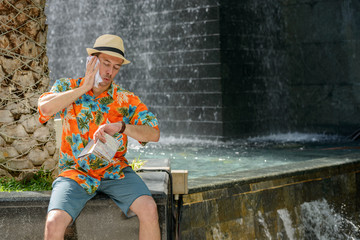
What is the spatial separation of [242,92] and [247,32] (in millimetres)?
1345

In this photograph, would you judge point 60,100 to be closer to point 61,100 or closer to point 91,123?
point 61,100

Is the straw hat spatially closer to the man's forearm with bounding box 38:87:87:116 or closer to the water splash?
the man's forearm with bounding box 38:87:87:116

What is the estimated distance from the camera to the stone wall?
547 cm

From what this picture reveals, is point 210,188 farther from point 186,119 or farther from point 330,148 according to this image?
point 186,119

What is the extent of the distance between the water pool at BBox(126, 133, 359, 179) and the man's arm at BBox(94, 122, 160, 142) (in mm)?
3255

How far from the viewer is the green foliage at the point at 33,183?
15.8ft

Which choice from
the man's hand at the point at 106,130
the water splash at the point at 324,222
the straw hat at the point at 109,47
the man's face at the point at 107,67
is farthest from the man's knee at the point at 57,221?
the water splash at the point at 324,222

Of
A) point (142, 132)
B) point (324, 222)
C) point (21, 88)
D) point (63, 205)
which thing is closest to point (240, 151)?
point (324, 222)

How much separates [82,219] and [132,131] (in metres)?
0.71

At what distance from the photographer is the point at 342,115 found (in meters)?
12.6

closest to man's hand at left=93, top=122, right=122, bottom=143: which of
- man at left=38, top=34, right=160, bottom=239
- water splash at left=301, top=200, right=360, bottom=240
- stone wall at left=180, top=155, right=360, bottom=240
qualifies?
man at left=38, top=34, right=160, bottom=239

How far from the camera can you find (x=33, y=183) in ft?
16.2

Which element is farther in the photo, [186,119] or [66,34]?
[66,34]

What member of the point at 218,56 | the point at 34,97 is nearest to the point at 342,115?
the point at 218,56
